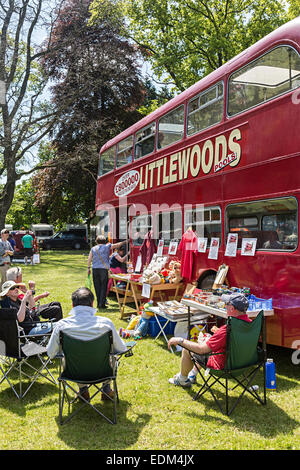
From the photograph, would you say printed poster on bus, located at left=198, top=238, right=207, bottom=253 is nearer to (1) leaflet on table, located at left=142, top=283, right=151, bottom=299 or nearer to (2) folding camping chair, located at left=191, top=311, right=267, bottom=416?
(1) leaflet on table, located at left=142, top=283, right=151, bottom=299

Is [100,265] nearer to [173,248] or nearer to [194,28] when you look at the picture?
[173,248]

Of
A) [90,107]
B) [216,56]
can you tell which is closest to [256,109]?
[216,56]

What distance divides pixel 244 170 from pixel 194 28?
14085 mm

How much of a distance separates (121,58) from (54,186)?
8.63 metres

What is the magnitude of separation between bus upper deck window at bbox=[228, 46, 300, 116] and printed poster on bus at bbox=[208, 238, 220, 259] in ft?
6.44

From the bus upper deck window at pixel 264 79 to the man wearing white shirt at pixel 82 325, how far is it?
3529mm

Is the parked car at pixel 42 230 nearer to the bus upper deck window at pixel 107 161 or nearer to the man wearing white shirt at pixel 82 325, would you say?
the bus upper deck window at pixel 107 161

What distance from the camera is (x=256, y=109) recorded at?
5379 millimetres

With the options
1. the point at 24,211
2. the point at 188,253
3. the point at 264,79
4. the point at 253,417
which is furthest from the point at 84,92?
the point at 24,211

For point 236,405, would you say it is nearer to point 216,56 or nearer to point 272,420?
point 272,420

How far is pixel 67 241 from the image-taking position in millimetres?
33656

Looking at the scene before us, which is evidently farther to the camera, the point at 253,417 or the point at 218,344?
the point at 218,344

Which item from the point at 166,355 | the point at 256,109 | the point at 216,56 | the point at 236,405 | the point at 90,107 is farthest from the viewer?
the point at 90,107

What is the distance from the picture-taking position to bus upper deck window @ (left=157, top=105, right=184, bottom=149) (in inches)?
293
